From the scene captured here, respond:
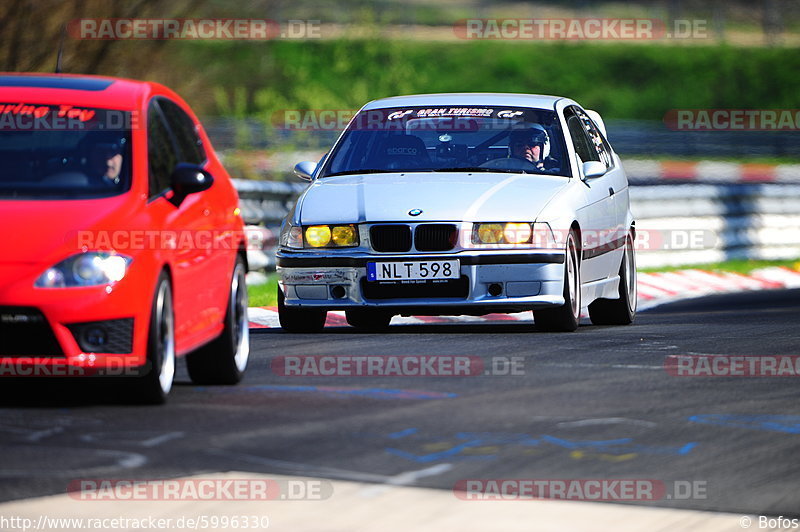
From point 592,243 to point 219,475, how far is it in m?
6.53

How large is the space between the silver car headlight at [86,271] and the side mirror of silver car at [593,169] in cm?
533

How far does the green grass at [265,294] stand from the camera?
1564cm

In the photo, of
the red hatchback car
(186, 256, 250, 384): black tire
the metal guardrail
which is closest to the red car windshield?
the red hatchback car

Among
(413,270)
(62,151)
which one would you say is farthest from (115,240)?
(413,270)

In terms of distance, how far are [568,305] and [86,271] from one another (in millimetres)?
4733

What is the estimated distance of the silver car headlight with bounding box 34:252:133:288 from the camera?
799 cm

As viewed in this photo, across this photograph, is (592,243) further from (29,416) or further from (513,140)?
(29,416)

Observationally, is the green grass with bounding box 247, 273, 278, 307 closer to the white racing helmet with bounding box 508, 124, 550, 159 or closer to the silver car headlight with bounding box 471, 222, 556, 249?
the white racing helmet with bounding box 508, 124, 550, 159

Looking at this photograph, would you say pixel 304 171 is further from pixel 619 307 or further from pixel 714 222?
pixel 714 222

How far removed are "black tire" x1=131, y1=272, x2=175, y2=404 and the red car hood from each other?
14.3 inches

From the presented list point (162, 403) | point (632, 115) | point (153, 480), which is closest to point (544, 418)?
point (162, 403)

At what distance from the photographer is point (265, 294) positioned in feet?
55.8

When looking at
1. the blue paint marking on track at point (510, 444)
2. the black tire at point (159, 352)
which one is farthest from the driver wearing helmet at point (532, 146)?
the blue paint marking on track at point (510, 444)

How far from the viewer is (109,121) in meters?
8.97
